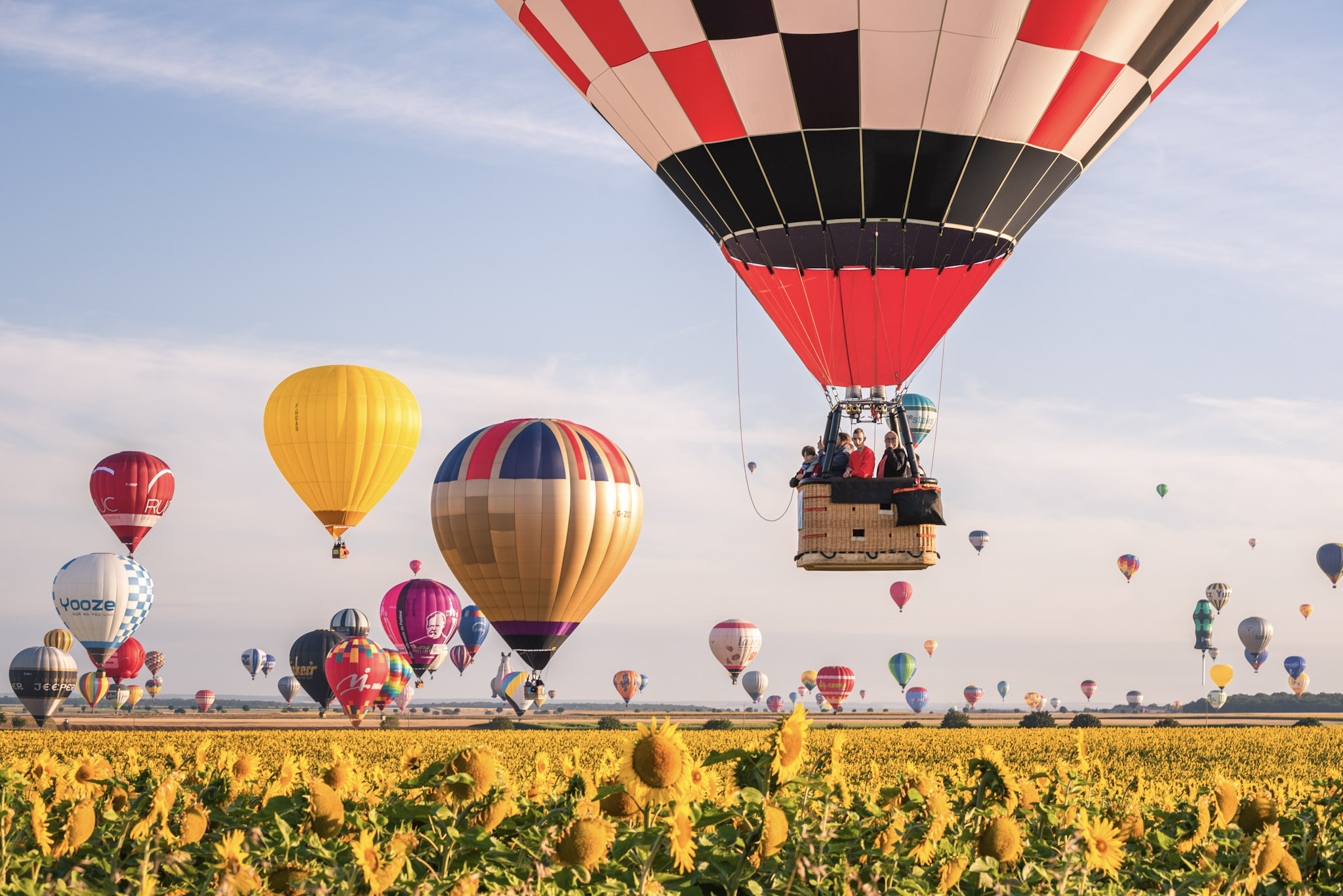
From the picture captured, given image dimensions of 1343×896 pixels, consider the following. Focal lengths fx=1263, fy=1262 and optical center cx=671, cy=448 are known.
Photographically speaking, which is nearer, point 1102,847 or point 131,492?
point 1102,847

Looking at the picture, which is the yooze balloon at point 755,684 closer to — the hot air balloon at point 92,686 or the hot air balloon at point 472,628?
the hot air balloon at point 472,628

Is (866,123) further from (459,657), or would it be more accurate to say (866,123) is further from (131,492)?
(459,657)

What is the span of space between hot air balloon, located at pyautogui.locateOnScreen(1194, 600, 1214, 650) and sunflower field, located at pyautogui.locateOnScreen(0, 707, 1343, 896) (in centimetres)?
9958

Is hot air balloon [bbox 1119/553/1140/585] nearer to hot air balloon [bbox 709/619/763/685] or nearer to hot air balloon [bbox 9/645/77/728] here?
hot air balloon [bbox 709/619/763/685]

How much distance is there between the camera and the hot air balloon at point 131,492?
54.4 metres

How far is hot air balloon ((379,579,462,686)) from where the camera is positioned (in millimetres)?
62344

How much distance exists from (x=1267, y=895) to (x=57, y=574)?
212 feet

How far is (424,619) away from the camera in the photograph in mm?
62281

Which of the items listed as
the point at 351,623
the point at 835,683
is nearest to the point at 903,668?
the point at 835,683

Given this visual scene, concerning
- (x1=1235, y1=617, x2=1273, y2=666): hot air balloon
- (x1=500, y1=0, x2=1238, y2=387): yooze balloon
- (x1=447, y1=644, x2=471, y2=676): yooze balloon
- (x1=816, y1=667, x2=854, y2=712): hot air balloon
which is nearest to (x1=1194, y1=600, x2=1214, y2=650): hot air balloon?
(x1=1235, y1=617, x2=1273, y2=666): hot air balloon

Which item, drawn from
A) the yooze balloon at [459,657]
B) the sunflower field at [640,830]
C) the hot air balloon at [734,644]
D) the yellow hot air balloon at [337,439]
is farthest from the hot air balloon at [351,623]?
the sunflower field at [640,830]

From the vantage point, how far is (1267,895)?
434 cm

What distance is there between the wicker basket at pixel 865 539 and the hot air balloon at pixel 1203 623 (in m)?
91.7

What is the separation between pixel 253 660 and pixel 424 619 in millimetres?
63088
